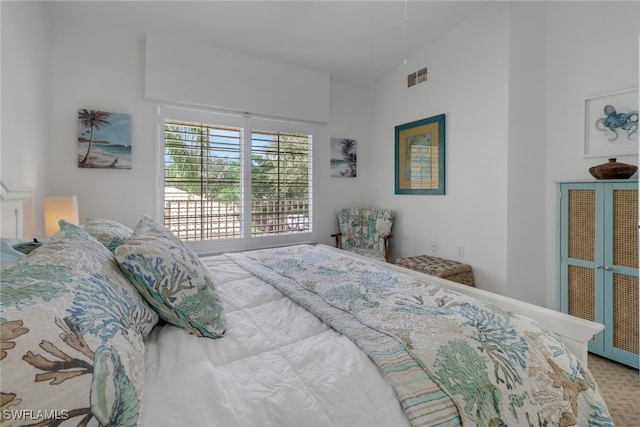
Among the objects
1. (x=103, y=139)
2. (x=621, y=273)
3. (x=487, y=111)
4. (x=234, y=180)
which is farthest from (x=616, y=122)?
(x=103, y=139)

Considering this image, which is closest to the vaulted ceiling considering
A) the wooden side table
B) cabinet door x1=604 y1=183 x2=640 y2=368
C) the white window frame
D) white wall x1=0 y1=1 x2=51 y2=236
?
white wall x1=0 y1=1 x2=51 y2=236

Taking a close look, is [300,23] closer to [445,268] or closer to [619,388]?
[445,268]

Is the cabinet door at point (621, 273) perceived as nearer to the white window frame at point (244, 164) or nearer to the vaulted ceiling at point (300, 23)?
the vaulted ceiling at point (300, 23)

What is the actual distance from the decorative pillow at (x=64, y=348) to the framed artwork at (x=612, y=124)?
134 inches

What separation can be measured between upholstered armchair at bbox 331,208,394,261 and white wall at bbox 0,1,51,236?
113 inches

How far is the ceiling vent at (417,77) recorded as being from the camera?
3.43 meters

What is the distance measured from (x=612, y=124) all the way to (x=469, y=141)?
3.45ft

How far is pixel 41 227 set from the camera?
2248mm

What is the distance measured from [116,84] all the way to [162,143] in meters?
0.62

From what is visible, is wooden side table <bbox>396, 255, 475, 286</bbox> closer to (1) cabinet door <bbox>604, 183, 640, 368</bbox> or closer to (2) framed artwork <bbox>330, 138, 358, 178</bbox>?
(1) cabinet door <bbox>604, 183, 640, 368</bbox>

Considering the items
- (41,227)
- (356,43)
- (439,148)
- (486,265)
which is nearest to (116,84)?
(41,227)

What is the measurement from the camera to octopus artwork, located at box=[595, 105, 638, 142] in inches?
90.6

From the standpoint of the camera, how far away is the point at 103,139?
2.65 metres

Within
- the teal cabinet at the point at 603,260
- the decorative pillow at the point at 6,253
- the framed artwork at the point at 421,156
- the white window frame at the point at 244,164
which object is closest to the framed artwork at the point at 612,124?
the teal cabinet at the point at 603,260
